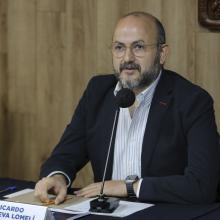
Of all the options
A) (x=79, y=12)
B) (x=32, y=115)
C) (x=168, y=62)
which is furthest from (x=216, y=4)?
(x=32, y=115)

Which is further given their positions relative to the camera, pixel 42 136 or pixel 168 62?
pixel 42 136

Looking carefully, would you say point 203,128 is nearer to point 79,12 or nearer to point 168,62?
point 168,62

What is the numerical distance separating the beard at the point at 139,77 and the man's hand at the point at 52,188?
50 centimetres

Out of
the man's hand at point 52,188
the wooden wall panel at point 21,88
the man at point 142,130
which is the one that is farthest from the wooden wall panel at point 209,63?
the man's hand at point 52,188

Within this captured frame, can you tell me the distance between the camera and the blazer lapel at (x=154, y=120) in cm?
262

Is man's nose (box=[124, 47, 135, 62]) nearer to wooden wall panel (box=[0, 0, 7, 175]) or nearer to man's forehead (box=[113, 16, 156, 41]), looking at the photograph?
man's forehead (box=[113, 16, 156, 41])

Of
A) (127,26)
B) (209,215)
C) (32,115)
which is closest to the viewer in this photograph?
(209,215)

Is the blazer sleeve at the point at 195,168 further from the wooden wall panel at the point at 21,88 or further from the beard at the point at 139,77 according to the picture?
the wooden wall panel at the point at 21,88

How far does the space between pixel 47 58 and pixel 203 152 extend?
82.8 inches

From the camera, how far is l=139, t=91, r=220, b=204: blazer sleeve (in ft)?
7.75

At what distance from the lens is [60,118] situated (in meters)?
4.38

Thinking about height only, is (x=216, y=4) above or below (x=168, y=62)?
above

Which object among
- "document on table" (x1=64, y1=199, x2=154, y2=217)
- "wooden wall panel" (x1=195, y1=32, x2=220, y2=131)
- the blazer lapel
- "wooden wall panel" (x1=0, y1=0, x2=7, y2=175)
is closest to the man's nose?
the blazer lapel

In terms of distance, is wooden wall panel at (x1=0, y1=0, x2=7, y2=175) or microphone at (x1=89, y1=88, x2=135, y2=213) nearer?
microphone at (x1=89, y1=88, x2=135, y2=213)
